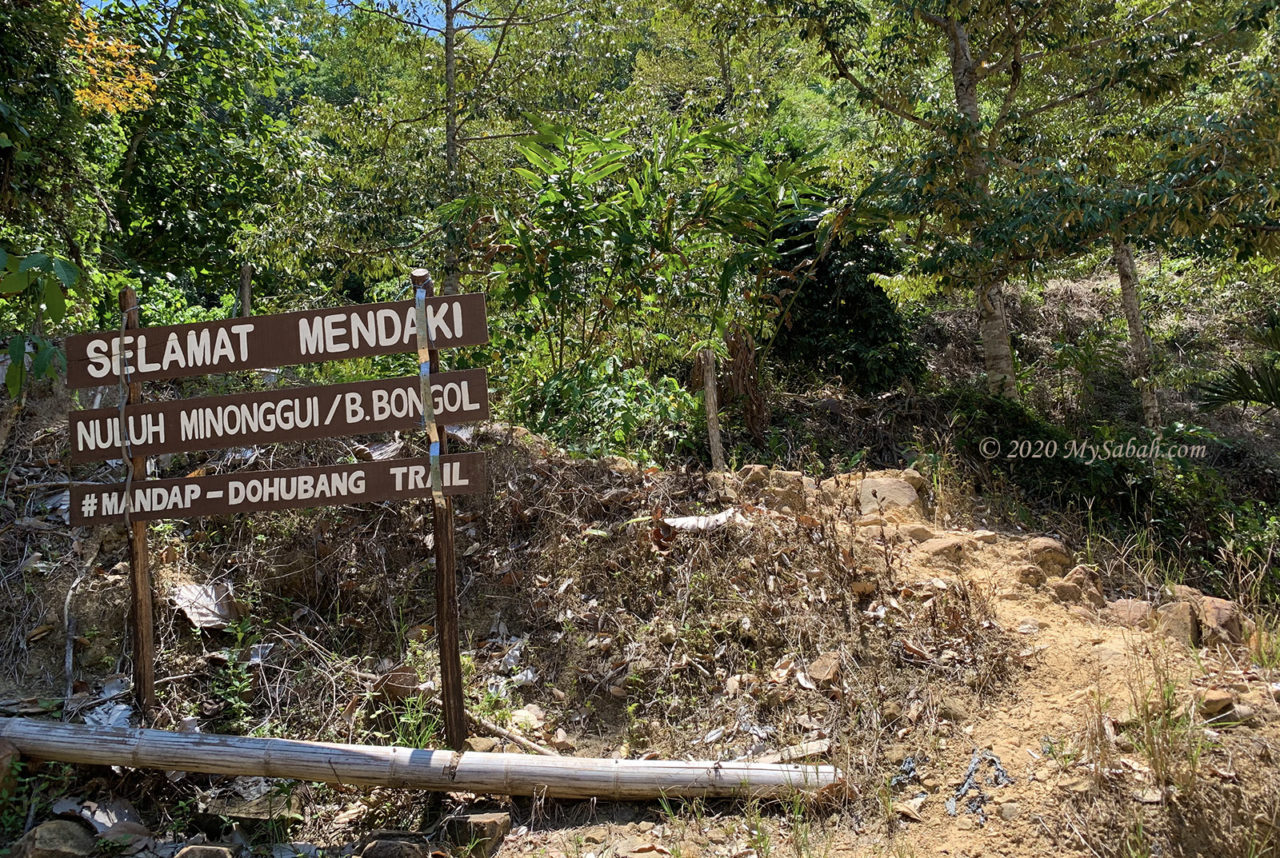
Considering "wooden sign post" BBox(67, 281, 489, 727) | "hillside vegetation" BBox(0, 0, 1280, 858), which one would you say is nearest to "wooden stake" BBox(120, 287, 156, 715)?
"wooden sign post" BBox(67, 281, 489, 727)

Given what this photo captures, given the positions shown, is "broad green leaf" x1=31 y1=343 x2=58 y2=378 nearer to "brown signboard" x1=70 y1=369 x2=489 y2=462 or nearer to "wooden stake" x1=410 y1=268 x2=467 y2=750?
"brown signboard" x1=70 y1=369 x2=489 y2=462

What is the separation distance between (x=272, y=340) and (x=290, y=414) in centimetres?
33

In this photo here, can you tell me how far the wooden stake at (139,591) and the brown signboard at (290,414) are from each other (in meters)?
0.10

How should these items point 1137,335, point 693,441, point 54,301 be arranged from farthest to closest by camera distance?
1. point 1137,335
2. point 693,441
3. point 54,301

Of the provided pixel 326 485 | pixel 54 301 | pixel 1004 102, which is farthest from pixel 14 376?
pixel 1004 102

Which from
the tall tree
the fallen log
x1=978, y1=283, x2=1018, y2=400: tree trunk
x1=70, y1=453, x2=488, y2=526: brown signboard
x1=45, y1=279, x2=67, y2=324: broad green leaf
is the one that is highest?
the tall tree

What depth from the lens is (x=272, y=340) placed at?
3883mm

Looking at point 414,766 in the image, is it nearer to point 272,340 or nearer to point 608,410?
point 272,340

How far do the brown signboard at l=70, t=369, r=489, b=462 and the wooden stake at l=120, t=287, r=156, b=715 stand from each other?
0.10 m

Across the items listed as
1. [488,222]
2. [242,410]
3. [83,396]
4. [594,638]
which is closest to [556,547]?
[594,638]

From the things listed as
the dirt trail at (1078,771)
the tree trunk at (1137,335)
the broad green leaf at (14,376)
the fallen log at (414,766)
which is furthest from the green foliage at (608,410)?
the tree trunk at (1137,335)

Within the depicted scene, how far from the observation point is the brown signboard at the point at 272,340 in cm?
379

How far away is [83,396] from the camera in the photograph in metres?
5.88

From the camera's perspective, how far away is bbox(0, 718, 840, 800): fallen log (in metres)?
3.58
